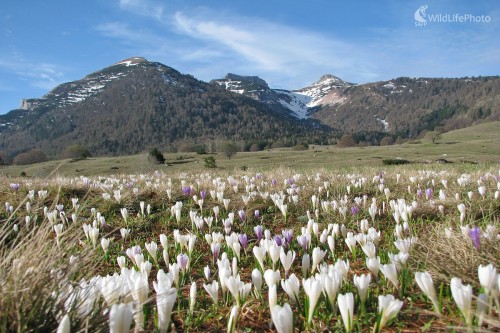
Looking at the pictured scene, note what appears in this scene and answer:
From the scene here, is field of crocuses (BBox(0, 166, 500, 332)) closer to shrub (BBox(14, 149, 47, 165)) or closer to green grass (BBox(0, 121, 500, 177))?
green grass (BBox(0, 121, 500, 177))

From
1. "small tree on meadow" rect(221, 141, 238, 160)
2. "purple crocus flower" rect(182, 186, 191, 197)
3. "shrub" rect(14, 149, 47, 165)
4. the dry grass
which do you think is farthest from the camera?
"shrub" rect(14, 149, 47, 165)

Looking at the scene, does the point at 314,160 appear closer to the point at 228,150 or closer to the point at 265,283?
the point at 228,150

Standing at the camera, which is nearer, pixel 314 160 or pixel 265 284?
pixel 265 284

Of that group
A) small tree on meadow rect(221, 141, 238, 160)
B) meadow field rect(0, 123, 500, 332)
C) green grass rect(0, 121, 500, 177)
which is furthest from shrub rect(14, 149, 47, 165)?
meadow field rect(0, 123, 500, 332)

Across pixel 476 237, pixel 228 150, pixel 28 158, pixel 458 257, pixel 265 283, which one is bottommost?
pixel 28 158

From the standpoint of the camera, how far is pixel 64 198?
6680 millimetres

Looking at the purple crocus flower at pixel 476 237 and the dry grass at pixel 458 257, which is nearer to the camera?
the dry grass at pixel 458 257

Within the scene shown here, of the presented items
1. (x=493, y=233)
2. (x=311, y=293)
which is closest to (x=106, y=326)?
(x=311, y=293)

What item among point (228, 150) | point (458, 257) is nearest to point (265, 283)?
point (458, 257)

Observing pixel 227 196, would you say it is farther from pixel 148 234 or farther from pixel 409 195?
pixel 409 195

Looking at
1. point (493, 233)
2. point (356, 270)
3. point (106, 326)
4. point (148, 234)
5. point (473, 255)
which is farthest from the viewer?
point (148, 234)

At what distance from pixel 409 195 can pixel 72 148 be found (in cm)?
10266

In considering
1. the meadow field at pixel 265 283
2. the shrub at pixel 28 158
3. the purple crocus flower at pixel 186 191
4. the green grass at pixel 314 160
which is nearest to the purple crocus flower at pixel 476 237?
the meadow field at pixel 265 283

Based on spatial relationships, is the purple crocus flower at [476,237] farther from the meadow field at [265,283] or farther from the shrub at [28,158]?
the shrub at [28,158]
